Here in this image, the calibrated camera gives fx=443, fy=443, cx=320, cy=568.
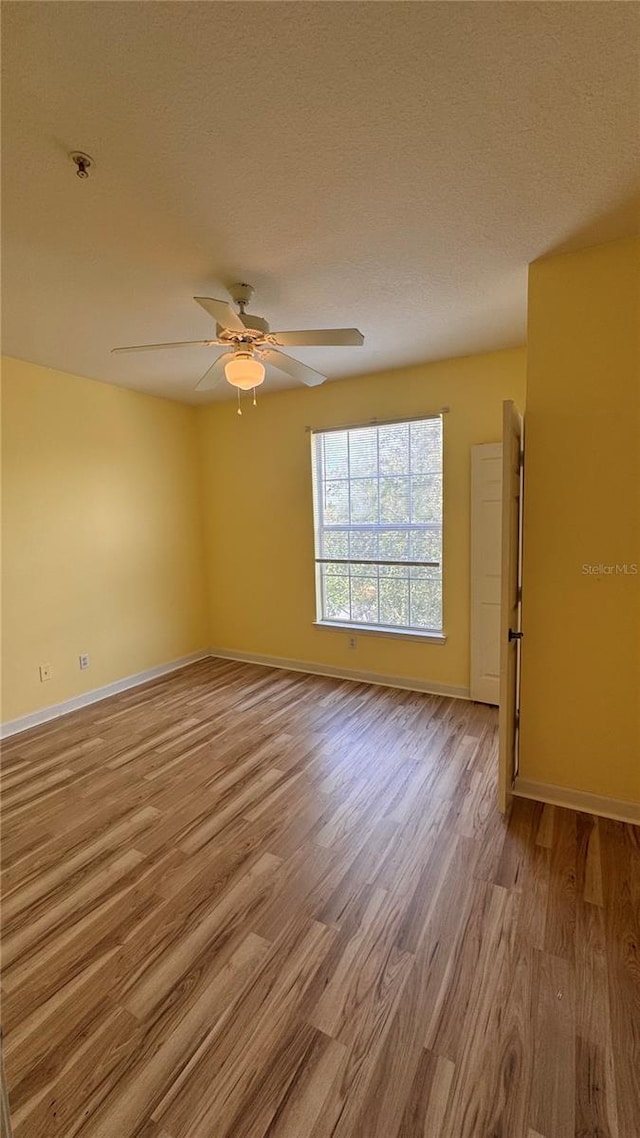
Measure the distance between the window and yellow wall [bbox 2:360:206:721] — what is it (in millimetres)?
1503

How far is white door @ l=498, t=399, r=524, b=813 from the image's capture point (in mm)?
1974

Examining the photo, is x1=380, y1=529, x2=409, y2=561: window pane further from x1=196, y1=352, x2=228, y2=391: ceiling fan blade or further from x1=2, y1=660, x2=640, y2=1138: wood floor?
x1=196, y1=352, x2=228, y2=391: ceiling fan blade

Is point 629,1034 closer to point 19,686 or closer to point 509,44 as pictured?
point 509,44

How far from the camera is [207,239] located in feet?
6.13

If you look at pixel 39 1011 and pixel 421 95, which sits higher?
pixel 421 95

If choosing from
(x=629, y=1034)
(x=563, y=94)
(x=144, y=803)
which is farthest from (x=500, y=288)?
(x=144, y=803)

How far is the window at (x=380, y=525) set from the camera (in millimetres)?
3648

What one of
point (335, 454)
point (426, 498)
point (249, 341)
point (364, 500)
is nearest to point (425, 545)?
point (426, 498)

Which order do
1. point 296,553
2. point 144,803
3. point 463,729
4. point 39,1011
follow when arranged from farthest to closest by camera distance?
point 296,553, point 463,729, point 144,803, point 39,1011

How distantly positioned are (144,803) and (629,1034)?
6.97 feet

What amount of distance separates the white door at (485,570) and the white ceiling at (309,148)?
115 centimetres

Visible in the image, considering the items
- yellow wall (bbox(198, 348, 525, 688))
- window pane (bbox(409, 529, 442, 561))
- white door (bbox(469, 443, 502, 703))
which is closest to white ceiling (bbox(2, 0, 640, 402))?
yellow wall (bbox(198, 348, 525, 688))

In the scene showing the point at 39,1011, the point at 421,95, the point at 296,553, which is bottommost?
the point at 39,1011

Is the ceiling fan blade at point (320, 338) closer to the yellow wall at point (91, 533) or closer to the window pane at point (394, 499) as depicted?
the window pane at point (394, 499)
